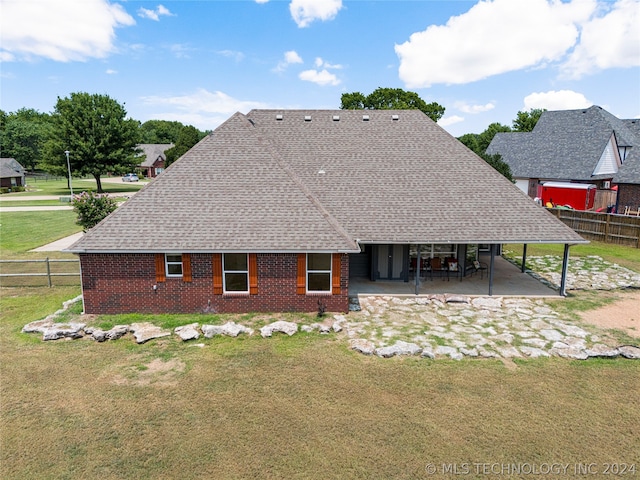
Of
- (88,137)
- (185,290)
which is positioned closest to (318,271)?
(185,290)

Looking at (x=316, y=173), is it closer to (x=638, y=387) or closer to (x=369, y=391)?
(x=369, y=391)

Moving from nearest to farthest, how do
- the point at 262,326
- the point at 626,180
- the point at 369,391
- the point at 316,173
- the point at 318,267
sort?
1. the point at 369,391
2. the point at 262,326
3. the point at 318,267
4. the point at 316,173
5. the point at 626,180

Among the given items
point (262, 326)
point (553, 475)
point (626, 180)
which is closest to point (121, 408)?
point (262, 326)

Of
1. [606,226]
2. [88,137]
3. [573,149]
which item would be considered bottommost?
[606,226]

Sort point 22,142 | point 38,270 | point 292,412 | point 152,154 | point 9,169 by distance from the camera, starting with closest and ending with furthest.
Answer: point 292,412, point 38,270, point 9,169, point 22,142, point 152,154

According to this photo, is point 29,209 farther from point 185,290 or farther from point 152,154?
point 152,154

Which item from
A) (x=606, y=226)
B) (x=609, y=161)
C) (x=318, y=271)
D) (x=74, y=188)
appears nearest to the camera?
(x=318, y=271)
